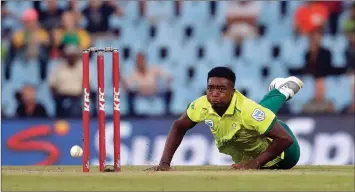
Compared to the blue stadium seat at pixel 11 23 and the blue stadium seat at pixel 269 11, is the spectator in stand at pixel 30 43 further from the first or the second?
the blue stadium seat at pixel 269 11

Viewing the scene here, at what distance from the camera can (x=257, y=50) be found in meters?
16.7

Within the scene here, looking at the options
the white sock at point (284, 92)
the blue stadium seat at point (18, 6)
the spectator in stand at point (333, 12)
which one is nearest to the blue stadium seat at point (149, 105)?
the blue stadium seat at point (18, 6)

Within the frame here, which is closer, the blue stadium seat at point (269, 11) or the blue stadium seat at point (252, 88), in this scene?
the blue stadium seat at point (252, 88)

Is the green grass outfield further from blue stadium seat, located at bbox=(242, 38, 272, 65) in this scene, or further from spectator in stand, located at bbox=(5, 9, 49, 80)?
spectator in stand, located at bbox=(5, 9, 49, 80)

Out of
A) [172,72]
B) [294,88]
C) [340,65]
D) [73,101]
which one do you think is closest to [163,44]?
[172,72]

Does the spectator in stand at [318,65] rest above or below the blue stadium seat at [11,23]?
below

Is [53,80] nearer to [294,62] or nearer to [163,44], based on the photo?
[163,44]

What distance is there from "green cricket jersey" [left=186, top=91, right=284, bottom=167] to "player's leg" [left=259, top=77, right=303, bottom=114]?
1.55 ft

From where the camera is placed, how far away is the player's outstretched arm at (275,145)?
28.9 feet

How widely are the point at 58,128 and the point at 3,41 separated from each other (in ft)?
7.40

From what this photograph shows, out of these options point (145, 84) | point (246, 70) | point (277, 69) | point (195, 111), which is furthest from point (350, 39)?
point (195, 111)

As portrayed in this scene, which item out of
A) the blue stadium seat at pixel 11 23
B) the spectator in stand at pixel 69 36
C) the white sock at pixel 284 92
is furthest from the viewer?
the blue stadium seat at pixel 11 23

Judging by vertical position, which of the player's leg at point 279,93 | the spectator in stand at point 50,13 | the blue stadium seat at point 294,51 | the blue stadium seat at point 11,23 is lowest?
the player's leg at point 279,93

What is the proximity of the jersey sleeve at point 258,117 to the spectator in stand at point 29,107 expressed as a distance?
766cm
